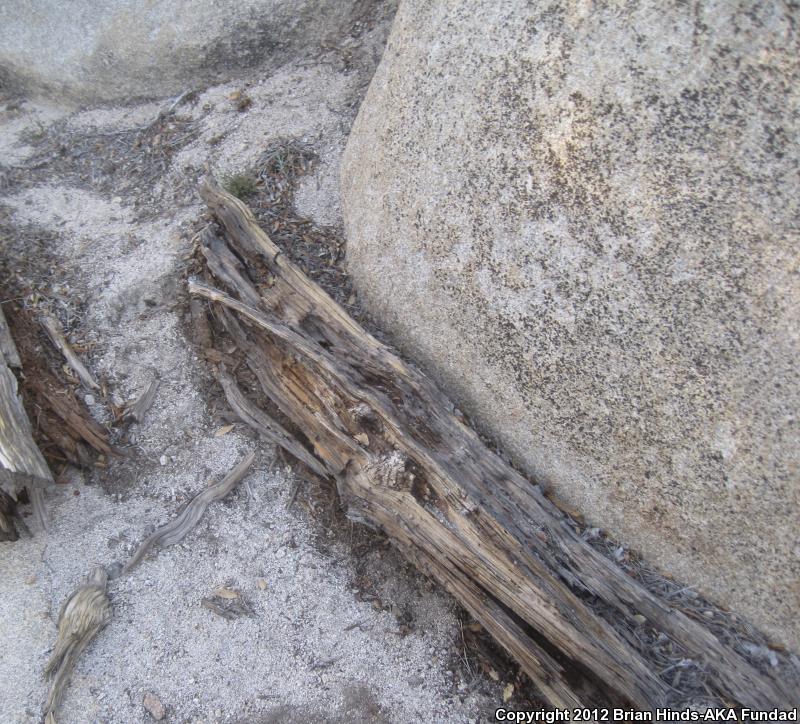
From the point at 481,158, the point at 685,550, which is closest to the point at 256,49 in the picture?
the point at 481,158

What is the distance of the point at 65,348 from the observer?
282 centimetres

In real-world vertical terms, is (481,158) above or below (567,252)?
above

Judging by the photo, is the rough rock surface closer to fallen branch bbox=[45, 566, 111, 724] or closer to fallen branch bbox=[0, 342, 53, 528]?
fallen branch bbox=[0, 342, 53, 528]

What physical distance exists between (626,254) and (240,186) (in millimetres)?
1830

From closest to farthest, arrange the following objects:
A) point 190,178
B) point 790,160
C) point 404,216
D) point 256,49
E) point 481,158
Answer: point 790,160 < point 481,158 < point 404,216 < point 190,178 < point 256,49

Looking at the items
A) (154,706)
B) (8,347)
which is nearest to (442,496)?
(154,706)

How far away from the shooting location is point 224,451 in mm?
2779

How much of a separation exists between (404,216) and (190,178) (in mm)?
1413

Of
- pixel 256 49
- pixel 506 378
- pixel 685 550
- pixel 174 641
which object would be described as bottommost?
pixel 685 550

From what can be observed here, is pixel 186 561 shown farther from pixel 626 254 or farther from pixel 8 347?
pixel 626 254

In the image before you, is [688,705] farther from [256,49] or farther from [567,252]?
[256,49]

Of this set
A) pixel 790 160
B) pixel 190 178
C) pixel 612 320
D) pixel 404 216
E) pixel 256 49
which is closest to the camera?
pixel 790 160

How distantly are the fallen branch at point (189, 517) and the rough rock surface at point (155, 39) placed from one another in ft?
7.61

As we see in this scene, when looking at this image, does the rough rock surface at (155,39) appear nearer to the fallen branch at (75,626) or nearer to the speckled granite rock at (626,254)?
the speckled granite rock at (626,254)
